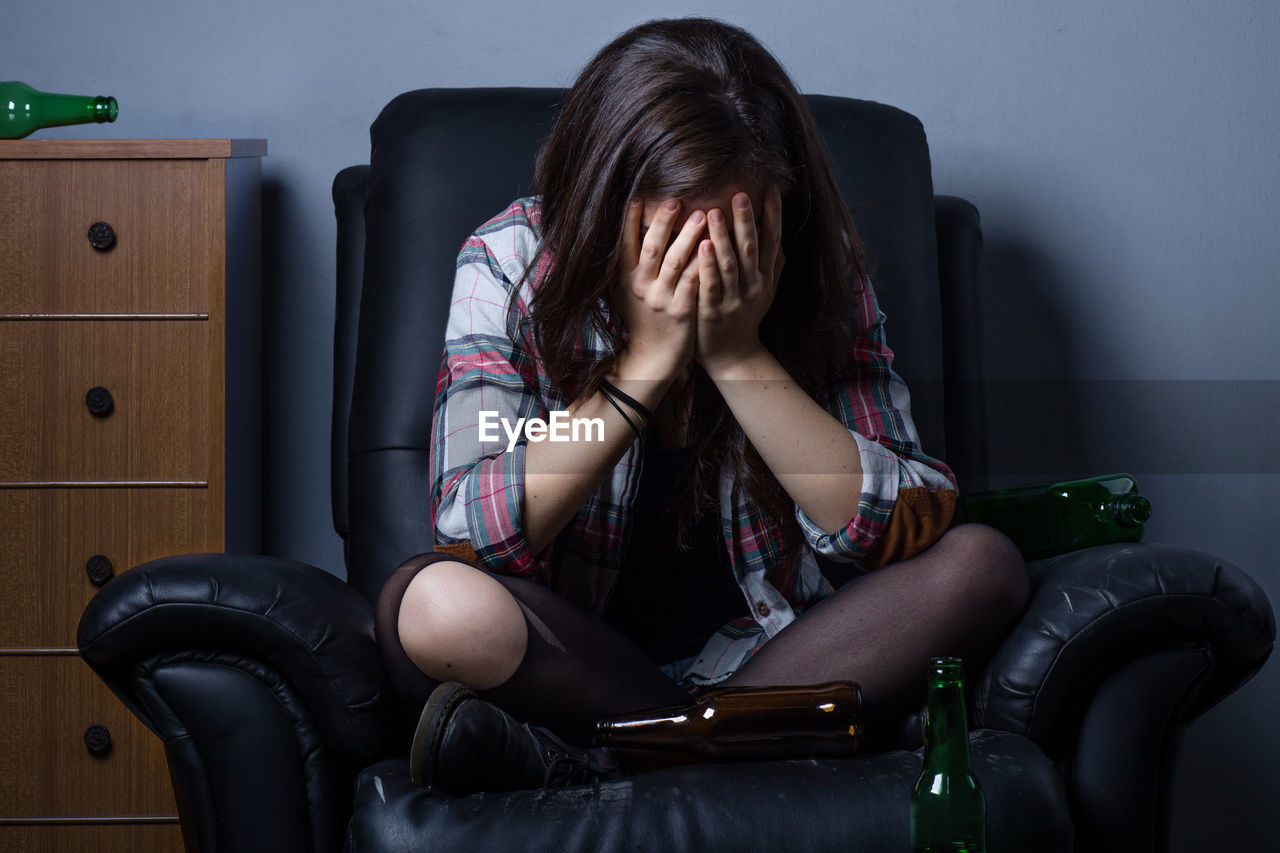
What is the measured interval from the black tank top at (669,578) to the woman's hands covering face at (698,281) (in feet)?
0.55

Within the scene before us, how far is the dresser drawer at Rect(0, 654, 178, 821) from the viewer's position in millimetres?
1191

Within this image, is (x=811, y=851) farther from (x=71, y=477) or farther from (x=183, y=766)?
(x=71, y=477)

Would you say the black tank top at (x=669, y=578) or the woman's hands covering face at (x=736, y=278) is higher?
the woman's hands covering face at (x=736, y=278)

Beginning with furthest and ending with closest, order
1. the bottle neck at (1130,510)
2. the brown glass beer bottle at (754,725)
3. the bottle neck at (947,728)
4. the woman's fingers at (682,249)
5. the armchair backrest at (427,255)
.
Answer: the armchair backrest at (427,255)
the bottle neck at (1130,510)
the woman's fingers at (682,249)
the brown glass beer bottle at (754,725)
the bottle neck at (947,728)

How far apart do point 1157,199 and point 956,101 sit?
345 millimetres

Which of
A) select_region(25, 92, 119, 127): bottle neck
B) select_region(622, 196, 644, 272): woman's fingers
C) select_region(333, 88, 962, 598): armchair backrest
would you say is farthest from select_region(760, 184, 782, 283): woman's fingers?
select_region(25, 92, 119, 127): bottle neck

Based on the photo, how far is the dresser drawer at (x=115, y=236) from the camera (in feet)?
4.01

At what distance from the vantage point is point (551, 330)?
94cm

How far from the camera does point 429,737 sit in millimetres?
661

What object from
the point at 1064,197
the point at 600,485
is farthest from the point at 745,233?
the point at 1064,197

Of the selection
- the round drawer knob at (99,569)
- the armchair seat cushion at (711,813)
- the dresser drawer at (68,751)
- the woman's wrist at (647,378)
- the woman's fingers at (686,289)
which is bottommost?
the dresser drawer at (68,751)

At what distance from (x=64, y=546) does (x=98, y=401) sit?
0.58ft

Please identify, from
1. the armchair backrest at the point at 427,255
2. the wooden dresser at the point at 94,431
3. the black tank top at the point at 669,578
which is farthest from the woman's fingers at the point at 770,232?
the wooden dresser at the point at 94,431

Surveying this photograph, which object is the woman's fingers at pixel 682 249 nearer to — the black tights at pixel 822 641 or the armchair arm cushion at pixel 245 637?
the black tights at pixel 822 641
